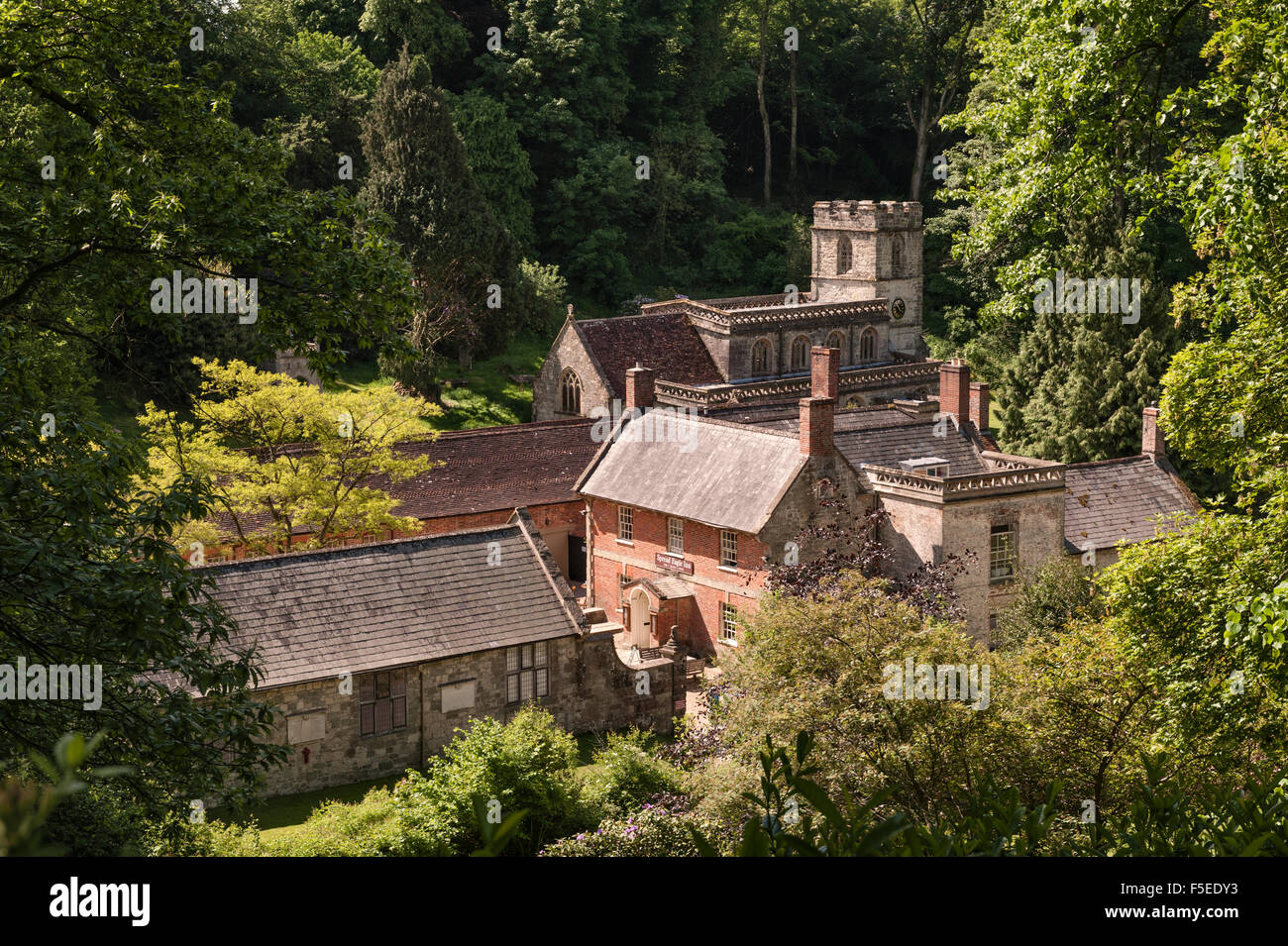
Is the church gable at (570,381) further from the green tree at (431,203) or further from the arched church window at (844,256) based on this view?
the arched church window at (844,256)

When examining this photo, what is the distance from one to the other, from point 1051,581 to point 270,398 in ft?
70.1

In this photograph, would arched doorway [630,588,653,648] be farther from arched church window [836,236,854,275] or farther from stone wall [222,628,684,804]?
arched church window [836,236,854,275]

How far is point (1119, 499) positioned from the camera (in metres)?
42.8

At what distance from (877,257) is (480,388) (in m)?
19.2

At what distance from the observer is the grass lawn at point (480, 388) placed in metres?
59.0

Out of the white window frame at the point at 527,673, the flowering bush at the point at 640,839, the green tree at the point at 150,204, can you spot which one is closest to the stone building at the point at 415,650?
the white window frame at the point at 527,673

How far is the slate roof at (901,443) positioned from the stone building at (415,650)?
9.76 metres

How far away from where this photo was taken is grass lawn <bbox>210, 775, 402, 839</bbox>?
2748 centimetres

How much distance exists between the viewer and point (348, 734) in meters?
31.3

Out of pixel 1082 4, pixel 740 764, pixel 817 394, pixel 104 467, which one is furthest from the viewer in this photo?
pixel 817 394

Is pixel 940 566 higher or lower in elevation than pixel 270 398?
lower

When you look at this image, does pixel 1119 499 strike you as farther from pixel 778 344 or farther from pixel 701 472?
pixel 778 344

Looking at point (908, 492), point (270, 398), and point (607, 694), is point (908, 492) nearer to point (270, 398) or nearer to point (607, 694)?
point (607, 694)

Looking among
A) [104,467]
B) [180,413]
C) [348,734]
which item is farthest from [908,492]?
[104,467]
